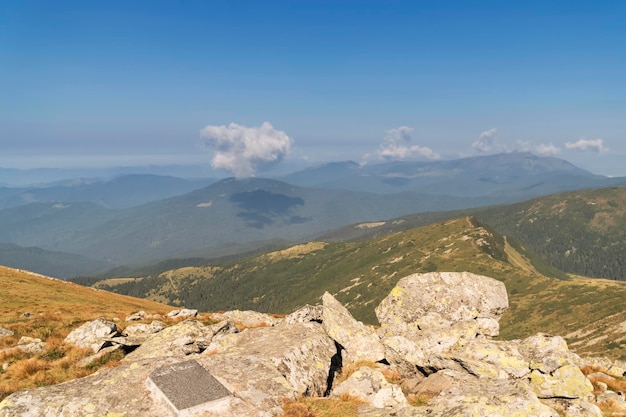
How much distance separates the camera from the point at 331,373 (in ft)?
80.5

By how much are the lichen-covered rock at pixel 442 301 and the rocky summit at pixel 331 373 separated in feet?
0.94

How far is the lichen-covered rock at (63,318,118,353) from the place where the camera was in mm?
30048

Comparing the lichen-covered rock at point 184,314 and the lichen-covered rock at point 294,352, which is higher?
the lichen-covered rock at point 294,352

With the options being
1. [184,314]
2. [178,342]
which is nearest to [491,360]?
[178,342]

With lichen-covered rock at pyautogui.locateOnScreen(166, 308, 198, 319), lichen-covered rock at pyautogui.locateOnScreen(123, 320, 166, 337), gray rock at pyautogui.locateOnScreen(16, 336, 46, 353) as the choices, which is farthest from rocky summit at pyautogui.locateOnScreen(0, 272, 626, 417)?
lichen-covered rock at pyautogui.locateOnScreen(166, 308, 198, 319)

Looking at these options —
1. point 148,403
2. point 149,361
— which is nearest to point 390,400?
point 148,403

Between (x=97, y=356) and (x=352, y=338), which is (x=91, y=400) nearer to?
(x=97, y=356)

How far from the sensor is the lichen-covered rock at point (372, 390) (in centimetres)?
1995

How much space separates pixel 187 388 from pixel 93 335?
785 inches

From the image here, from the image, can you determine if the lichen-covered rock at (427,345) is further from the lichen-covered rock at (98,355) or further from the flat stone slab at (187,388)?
the lichen-covered rock at (98,355)

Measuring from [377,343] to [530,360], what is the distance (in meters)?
11.2

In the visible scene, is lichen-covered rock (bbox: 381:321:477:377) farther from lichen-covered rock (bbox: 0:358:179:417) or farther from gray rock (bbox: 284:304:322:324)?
lichen-covered rock (bbox: 0:358:179:417)

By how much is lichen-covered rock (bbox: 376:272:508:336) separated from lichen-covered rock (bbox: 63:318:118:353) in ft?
87.6

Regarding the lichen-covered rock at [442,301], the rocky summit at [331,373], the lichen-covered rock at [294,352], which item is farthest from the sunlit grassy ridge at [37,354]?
the lichen-covered rock at [442,301]
